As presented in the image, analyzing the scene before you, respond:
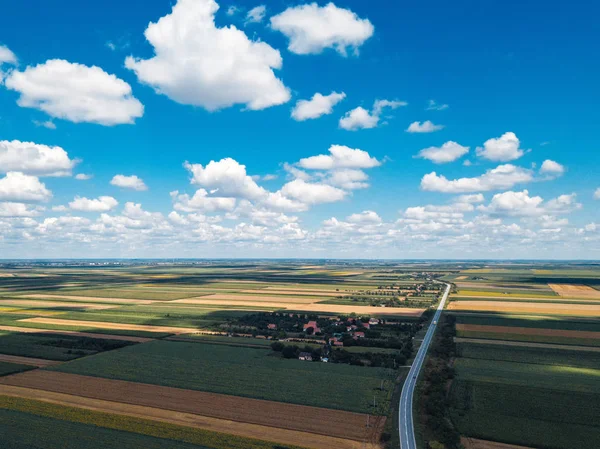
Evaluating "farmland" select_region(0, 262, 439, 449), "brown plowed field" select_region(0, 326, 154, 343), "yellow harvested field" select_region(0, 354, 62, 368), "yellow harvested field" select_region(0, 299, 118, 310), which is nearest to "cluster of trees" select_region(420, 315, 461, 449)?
"farmland" select_region(0, 262, 439, 449)

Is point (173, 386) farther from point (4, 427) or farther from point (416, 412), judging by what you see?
point (416, 412)

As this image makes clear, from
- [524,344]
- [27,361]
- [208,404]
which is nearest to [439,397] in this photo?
[208,404]

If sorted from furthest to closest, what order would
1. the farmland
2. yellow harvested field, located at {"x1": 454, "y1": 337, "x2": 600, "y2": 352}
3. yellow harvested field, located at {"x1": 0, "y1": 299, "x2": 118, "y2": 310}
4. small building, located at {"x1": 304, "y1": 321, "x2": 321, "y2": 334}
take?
yellow harvested field, located at {"x1": 0, "y1": 299, "x2": 118, "y2": 310} → small building, located at {"x1": 304, "y1": 321, "x2": 321, "y2": 334} → yellow harvested field, located at {"x1": 454, "y1": 337, "x2": 600, "y2": 352} → the farmland

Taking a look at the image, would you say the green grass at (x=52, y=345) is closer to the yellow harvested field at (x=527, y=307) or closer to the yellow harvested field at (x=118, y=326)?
the yellow harvested field at (x=118, y=326)

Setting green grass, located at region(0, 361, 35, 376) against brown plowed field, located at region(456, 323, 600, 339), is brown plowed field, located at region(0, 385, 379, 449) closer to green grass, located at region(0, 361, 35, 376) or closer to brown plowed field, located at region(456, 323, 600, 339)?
green grass, located at region(0, 361, 35, 376)

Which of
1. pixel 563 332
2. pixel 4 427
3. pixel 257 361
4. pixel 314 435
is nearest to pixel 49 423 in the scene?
pixel 4 427

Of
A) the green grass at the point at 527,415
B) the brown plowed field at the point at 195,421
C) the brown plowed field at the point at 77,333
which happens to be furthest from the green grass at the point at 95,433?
the brown plowed field at the point at 77,333
